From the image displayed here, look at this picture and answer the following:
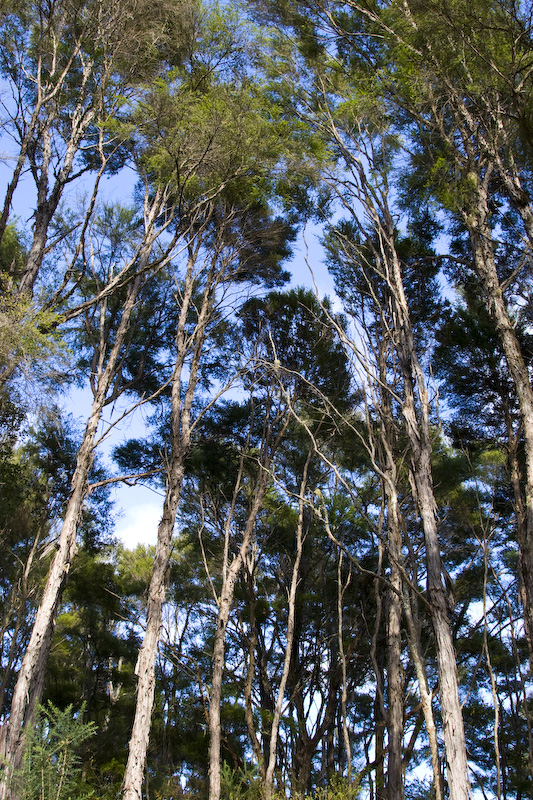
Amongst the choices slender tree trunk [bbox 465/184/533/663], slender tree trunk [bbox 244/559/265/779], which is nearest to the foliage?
slender tree trunk [bbox 465/184/533/663]

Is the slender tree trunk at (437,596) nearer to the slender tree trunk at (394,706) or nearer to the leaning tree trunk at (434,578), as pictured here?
the leaning tree trunk at (434,578)

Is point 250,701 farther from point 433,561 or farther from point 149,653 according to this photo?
point 433,561

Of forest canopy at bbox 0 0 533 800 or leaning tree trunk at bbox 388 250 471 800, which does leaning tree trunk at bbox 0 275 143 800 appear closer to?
forest canopy at bbox 0 0 533 800

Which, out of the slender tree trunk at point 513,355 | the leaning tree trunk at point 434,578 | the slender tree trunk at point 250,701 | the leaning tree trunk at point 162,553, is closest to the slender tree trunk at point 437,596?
the leaning tree trunk at point 434,578

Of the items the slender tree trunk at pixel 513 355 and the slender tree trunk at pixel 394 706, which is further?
the slender tree trunk at pixel 394 706

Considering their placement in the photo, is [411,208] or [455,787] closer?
[455,787]

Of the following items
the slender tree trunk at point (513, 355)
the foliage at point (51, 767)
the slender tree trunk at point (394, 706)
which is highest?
the slender tree trunk at point (513, 355)

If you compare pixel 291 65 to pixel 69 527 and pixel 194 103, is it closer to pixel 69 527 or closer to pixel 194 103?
pixel 194 103

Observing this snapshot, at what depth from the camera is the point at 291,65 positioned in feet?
23.8

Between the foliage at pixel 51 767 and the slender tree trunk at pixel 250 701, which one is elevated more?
the slender tree trunk at pixel 250 701

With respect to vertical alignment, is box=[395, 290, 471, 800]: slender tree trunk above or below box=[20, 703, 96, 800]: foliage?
above

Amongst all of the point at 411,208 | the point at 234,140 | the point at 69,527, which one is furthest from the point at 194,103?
the point at 69,527

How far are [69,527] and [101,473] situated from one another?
3.92 m

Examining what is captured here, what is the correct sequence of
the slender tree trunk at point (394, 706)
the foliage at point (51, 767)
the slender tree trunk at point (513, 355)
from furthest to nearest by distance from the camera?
the slender tree trunk at point (394, 706)
the slender tree trunk at point (513, 355)
the foliage at point (51, 767)
